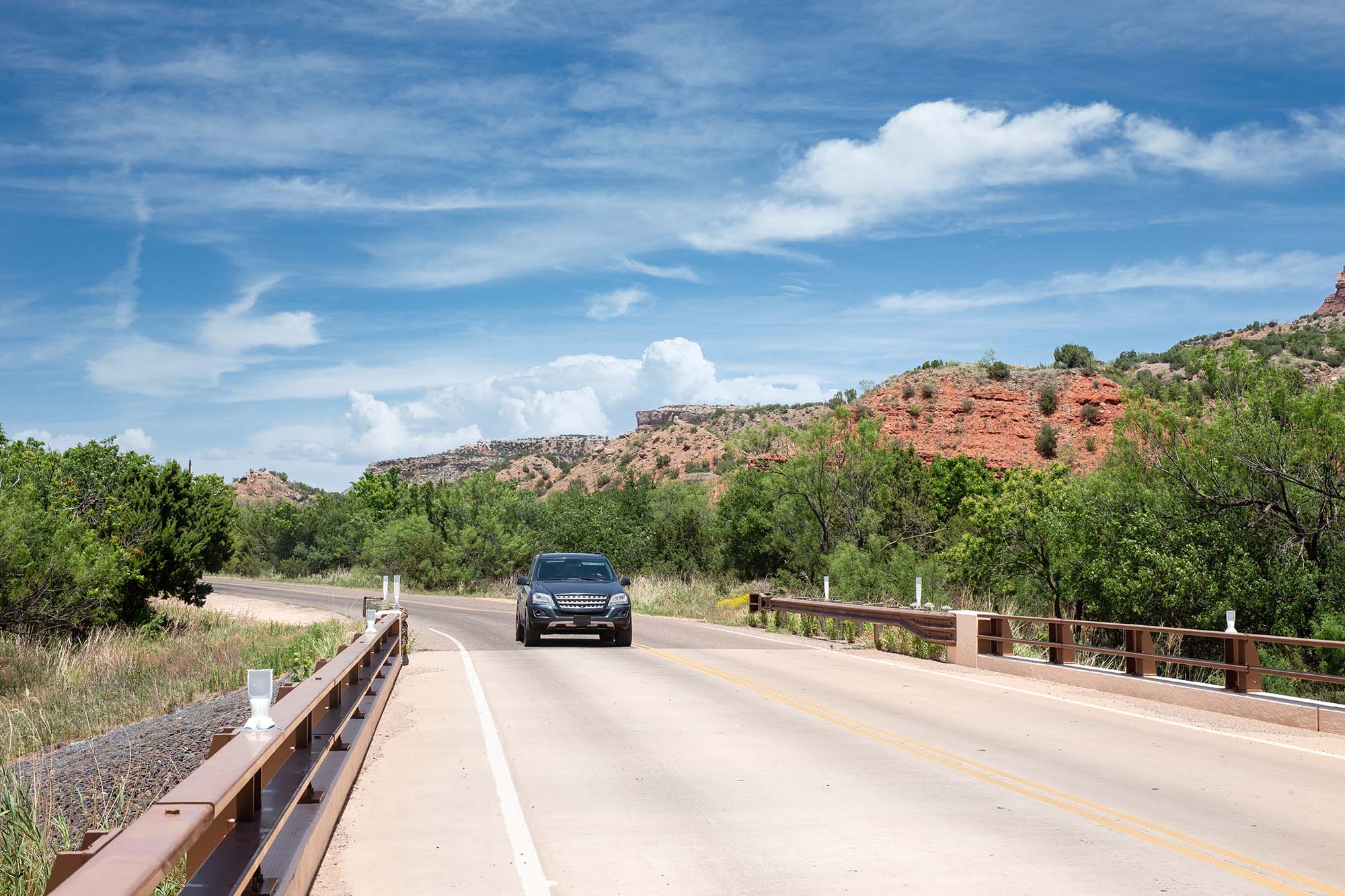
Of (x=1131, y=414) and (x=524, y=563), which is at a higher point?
(x=1131, y=414)

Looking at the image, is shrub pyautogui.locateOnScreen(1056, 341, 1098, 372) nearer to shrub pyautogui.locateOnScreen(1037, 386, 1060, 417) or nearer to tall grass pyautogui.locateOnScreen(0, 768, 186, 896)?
shrub pyautogui.locateOnScreen(1037, 386, 1060, 417)

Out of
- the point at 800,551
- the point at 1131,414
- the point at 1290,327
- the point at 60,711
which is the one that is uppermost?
the point at 1290,327

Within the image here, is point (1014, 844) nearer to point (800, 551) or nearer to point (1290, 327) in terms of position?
point (800, 551)

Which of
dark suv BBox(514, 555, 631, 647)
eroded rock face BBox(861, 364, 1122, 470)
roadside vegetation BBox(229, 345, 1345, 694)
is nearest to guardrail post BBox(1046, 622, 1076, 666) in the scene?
roadside vegetation BBox(229, 345, 1345, 694)

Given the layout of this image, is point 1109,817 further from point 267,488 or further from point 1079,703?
point 267,488

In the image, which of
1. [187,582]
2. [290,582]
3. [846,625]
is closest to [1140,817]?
[846,625]

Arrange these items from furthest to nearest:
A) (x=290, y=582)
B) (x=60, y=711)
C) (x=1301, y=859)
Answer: (x=290, y=582)
(x=60, y=711)
(x=1301, y=859)

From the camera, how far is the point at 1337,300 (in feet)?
298

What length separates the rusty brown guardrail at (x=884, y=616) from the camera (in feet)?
62.5

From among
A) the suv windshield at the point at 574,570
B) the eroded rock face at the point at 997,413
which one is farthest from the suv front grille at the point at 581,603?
the eroded rock face at the point at 997,413

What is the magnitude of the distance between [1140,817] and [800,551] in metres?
29.9

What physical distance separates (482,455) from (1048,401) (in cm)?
8920

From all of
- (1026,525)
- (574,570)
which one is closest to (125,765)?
(574,570)

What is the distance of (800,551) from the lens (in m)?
37.5
